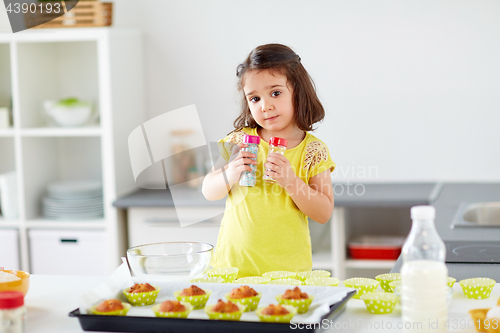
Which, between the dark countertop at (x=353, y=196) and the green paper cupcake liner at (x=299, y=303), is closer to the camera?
the green paper cupcake liner at (x=299, y=303)

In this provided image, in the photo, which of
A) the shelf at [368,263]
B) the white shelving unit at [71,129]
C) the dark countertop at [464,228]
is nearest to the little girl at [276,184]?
the dark countertop at [464,228]

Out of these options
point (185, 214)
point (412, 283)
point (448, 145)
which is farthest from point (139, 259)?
point (448, 145)

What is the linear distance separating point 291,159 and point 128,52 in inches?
56.5

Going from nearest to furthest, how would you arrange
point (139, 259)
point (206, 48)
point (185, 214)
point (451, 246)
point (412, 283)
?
point (412, 283)
point (139, 259)
point (451, 246)
point (185, 214)
point (206, 48)

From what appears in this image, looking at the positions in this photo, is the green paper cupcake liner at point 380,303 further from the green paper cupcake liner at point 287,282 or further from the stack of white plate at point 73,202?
the stack of white plate at point 73,202

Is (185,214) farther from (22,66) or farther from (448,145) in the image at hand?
(448,145)

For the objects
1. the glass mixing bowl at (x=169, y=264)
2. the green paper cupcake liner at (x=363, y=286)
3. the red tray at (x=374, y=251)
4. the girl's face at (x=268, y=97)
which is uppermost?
the girl's face at (x=268, y=97)

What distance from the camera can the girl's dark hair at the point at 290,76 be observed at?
1413mm

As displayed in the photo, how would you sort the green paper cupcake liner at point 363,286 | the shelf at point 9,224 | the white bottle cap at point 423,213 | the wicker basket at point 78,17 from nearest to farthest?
the white bottle cap at point 423,213, the green paper cupcake liner at point 363,286, the wicker basket at point 78,17, the shelf at point 9,224

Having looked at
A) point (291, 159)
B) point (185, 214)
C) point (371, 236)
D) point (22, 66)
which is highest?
point (22, 66)

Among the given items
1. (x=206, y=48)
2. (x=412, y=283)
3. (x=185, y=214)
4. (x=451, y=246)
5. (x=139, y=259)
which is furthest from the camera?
(x=206, y=48)

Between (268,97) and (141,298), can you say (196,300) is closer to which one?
(141,298)

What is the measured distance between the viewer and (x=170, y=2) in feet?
9.05

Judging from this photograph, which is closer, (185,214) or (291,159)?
(291,159)
